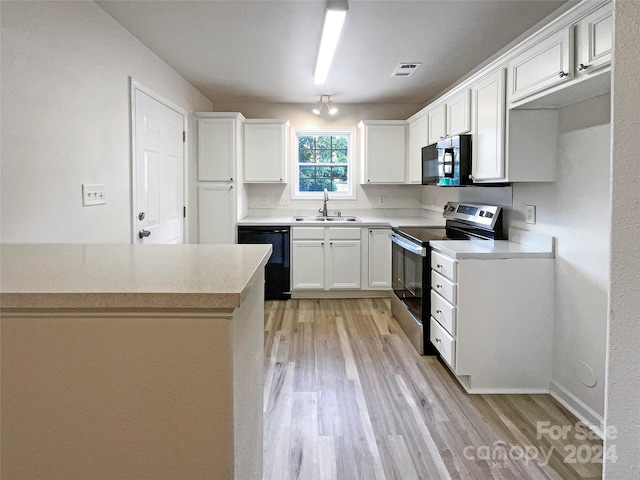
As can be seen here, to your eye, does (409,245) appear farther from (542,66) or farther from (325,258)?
(542,66)

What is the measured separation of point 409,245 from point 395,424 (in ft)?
5.49

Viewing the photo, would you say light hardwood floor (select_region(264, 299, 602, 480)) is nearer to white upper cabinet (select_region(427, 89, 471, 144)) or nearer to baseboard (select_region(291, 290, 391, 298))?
baseboard (select_region(291, 290, 391, 298))

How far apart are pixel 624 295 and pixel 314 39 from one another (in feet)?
9.66

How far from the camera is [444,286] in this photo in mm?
3062

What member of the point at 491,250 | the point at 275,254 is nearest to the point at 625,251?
the point at 491,250

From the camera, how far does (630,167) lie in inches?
32.8

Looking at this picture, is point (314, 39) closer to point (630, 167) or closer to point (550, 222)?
point (550, 222)

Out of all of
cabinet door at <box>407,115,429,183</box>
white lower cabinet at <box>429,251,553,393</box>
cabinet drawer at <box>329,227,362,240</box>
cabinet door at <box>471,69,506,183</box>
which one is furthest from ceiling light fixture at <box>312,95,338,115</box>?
white lower cabinet at <box>429,251,553,393</box>

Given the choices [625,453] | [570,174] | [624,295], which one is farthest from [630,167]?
[570,174]

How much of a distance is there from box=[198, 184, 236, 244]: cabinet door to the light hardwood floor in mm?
1850

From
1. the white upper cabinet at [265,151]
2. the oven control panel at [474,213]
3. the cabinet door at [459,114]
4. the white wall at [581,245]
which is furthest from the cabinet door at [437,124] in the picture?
the white upper cabinet at [265,151]

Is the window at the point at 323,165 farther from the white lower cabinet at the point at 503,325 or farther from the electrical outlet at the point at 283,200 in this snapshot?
the white lower cabinet at the point at 503,325

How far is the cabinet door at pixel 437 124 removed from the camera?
156 inches

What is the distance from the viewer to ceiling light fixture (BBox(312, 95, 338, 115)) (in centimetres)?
528
